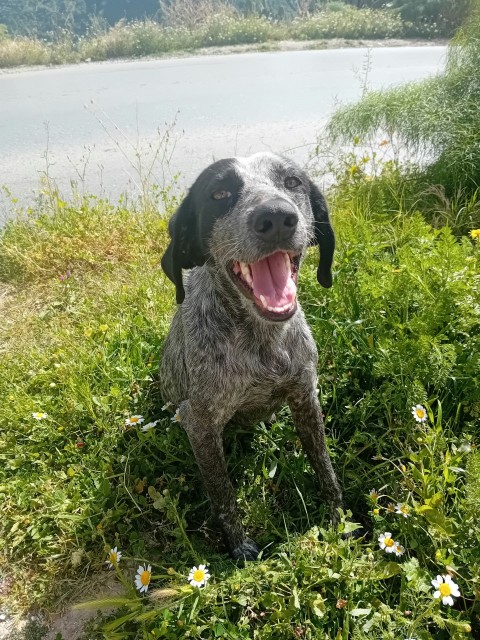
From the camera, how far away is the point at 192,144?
20.4 feet

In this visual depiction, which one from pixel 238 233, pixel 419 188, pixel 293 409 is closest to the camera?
pixel 238 233

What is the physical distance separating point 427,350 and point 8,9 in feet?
53.9

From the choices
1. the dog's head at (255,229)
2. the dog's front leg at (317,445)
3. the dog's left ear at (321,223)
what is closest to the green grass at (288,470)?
the dog's front leg at (317,445)

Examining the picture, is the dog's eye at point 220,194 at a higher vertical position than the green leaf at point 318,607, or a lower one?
higher

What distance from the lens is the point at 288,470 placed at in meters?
2.62

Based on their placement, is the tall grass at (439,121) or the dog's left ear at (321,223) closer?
the dog's left ear at (321,223)

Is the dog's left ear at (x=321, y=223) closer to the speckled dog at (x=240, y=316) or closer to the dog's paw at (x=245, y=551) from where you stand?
the speckled dog at (x=240, y=316)

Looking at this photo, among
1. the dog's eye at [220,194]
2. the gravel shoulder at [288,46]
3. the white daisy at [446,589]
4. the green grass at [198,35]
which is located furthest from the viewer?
the green grass at [198,35]

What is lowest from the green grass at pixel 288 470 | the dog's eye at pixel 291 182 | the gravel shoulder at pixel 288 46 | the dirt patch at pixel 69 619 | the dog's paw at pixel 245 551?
the dirt patch at pixel 69 619

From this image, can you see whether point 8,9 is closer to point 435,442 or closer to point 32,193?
point 32,193

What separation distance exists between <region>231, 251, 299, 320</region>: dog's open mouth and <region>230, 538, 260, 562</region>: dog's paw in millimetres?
1167

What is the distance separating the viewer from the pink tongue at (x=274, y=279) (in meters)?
2.04

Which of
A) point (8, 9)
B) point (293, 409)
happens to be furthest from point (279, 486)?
point (8, 9)

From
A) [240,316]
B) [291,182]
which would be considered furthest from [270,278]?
[291,182]
